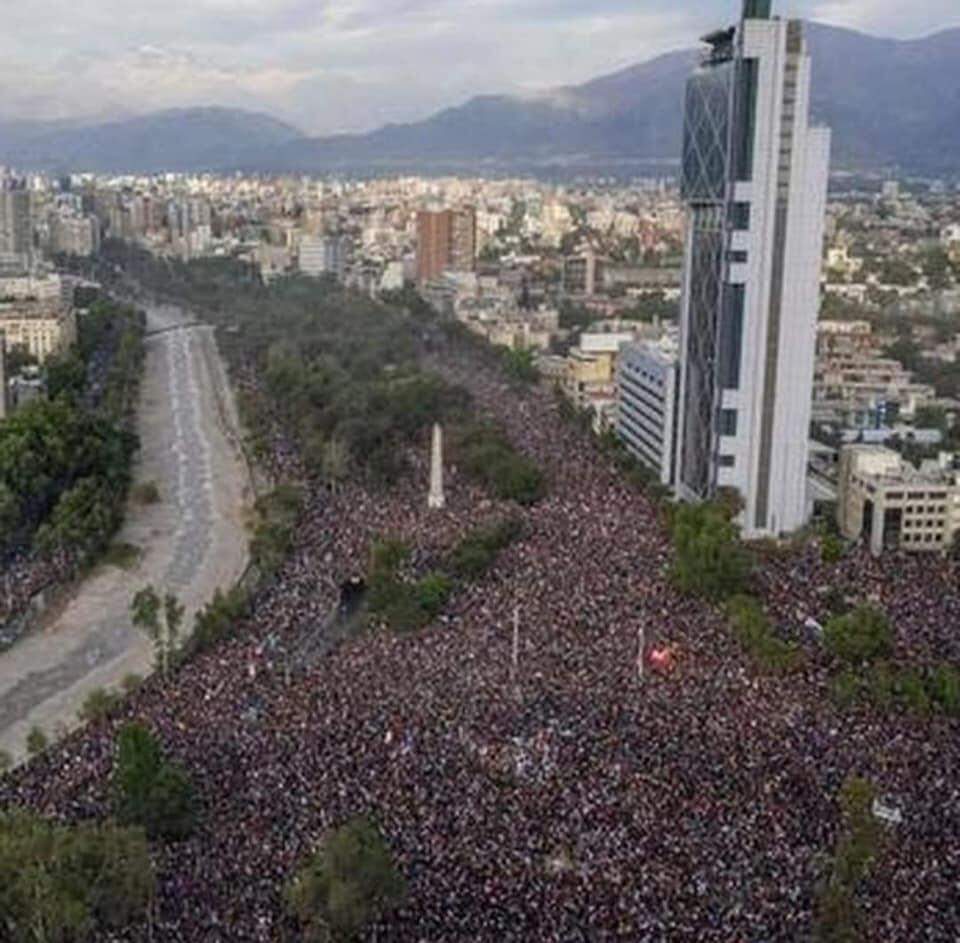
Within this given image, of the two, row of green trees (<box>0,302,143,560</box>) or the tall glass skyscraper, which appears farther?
the tall glass skyscraper

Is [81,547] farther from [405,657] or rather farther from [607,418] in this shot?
[607,418]

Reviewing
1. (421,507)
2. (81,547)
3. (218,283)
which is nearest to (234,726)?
(81,547)

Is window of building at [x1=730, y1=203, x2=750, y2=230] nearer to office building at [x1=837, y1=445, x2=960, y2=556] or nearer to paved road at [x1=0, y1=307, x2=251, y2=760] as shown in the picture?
office building at [x1=837, y1=445, x2=960, y2=556]

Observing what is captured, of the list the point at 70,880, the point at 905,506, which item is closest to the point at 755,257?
the point at 905,506

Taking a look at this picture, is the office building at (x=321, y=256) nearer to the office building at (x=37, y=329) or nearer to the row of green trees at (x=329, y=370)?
the row of green trees at (x=329, y=370)

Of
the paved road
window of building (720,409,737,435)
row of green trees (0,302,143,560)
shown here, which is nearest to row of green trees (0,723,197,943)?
the paved road
